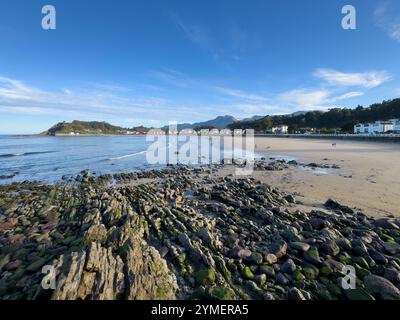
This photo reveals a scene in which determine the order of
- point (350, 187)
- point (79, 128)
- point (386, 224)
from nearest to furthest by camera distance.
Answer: point (386, 224), point (350, 187), point (79, 128)

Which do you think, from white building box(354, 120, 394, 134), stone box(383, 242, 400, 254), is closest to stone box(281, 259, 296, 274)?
stone box(383, 242, 400, 254)

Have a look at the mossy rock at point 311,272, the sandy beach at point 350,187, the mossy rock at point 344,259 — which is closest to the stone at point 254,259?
the mossy rock at point 311,272

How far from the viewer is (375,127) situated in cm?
8138

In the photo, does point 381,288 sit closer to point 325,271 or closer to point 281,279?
point 325,271

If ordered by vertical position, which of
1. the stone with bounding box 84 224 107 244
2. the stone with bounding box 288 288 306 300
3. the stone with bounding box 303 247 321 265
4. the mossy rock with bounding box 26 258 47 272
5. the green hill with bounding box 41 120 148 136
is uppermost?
the green hill with bounding box 41 120 148 136

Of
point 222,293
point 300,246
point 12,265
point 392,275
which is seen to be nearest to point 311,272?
point 300,246

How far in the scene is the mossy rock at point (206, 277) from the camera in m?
4.74

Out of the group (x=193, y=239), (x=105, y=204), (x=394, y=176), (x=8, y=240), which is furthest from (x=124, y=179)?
(x=394, y=176)

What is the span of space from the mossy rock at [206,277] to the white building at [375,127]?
314 feet

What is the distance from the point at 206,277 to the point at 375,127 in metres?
101

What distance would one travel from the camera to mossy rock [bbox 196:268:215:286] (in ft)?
15.6

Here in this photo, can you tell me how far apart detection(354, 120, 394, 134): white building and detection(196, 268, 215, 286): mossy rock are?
9561cm

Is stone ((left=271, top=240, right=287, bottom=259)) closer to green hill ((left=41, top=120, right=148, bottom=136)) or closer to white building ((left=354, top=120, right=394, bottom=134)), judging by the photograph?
white building ((left=354, top=120, right=394, bottom=134))

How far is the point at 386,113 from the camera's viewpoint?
3703 inches
